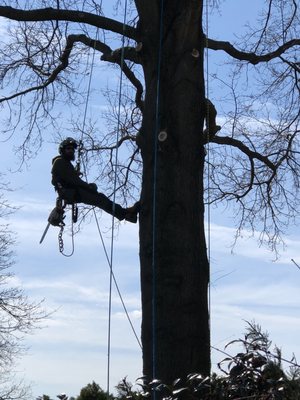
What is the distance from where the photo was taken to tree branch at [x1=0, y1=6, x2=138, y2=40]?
1051 centimetres

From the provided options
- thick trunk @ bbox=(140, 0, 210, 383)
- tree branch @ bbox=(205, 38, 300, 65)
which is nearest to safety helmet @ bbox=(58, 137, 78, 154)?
thick trunk @ bbox=(140, 0, 210, 383)

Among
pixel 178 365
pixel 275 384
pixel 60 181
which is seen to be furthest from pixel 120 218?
pixel 275 384

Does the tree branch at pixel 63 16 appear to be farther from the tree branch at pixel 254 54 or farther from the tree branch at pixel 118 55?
the tree branch at pixel 254 54

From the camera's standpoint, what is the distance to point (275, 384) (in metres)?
4.57

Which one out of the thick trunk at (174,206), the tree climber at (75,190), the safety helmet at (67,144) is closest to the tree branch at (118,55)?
the thick trunk at (174,206)

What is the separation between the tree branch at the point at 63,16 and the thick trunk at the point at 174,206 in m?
0.85

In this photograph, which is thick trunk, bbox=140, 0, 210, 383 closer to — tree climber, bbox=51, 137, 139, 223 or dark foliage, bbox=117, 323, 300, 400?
tree climber, bbox=51, 137, 139, 223

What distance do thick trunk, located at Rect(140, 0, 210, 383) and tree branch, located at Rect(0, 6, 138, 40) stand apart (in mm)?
854

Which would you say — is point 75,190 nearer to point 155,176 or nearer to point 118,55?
point 155,176

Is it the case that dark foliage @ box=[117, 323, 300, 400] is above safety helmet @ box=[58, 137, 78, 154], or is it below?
below

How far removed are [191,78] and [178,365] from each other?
8.84 ft

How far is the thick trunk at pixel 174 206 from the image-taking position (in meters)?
8.69

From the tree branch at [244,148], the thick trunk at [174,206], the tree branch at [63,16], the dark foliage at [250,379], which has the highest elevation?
the tree branch at [63,16]

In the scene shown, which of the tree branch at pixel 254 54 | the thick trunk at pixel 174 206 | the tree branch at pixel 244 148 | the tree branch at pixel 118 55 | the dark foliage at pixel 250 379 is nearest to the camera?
the dark foliage at pixel 250 379
